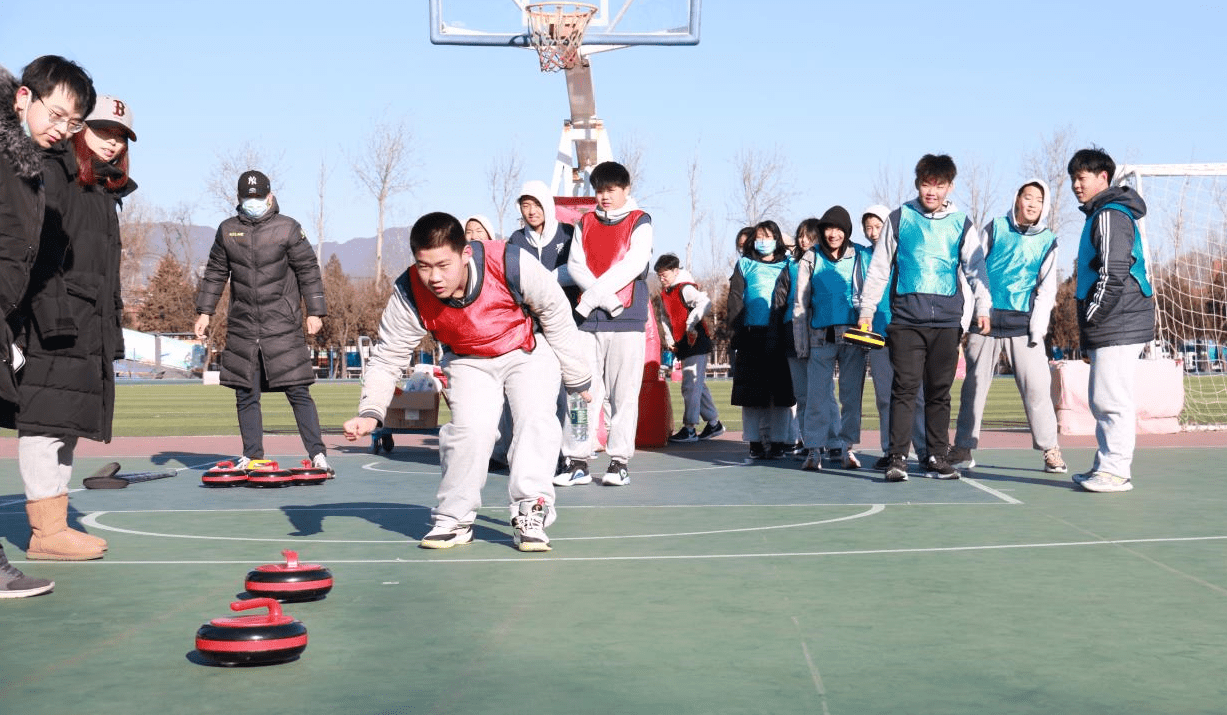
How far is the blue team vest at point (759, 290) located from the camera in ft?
39.3

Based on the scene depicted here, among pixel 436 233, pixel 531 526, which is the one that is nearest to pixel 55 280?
pixel 436 233

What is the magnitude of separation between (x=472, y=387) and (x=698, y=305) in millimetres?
7786

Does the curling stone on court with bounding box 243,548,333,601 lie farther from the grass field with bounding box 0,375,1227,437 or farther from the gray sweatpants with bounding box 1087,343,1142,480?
the grass field with bounding box 0,375,1227,437

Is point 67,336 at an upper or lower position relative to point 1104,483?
upper

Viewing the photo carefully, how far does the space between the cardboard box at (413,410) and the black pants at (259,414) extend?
236cm

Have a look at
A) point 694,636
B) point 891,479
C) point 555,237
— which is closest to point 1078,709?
point 694,636

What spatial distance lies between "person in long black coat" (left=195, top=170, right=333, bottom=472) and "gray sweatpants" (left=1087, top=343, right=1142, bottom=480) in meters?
5.72

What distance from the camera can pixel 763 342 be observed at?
1198cm

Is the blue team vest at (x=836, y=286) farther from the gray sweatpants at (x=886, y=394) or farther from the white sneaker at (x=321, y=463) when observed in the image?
the white sneaker at (x=321, y=463)

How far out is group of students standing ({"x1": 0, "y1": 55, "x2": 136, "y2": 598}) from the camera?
5195 mm

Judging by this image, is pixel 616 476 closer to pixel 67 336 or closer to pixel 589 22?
pixel 67 336

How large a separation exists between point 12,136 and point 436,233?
5.89ft

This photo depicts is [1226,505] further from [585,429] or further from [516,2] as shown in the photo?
[516,2]

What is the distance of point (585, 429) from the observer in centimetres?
1043
